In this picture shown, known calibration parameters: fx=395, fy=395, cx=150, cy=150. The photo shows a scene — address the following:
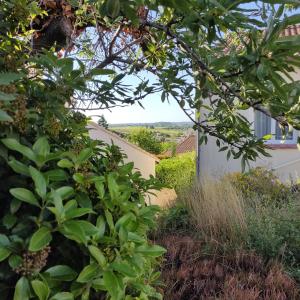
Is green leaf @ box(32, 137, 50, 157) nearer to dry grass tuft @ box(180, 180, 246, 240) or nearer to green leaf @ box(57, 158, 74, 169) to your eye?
green leaf @ box(57, 158, 74, 169)

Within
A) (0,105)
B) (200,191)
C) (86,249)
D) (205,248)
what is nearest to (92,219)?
(86,249)

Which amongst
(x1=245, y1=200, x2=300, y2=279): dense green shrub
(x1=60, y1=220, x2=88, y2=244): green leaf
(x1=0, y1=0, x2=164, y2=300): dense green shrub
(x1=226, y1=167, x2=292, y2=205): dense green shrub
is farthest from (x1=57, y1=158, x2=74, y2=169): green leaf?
(x1=226, y1=167, x2=292, y2=205): dense green shrub

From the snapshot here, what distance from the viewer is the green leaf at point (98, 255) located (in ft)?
3.59

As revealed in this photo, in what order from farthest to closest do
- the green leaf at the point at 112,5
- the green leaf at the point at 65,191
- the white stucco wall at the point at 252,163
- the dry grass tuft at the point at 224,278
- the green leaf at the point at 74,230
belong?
the white stucco wall at the point at 252,163 → the dry grass tuft at the point at 224,278 → the green leaf at the point at 65,191 → the green leaf at the point at 74,230 → the green leaf at the point at 112,5

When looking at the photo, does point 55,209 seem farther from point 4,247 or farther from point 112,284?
point 112,284

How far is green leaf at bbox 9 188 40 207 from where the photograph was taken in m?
1.04

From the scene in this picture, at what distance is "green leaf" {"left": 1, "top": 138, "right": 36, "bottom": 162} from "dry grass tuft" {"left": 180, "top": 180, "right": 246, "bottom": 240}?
380cm

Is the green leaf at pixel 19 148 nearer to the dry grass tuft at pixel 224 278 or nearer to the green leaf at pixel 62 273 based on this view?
the green leaf at pixel 62 273

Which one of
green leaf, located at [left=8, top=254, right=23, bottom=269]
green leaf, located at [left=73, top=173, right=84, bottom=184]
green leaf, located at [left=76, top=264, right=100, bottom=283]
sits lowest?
green leaf, located at [left=76, top=264, right=100, bottom=283]

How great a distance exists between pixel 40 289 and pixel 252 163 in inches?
371

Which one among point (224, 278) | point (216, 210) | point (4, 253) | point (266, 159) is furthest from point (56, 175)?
point (266, 159)

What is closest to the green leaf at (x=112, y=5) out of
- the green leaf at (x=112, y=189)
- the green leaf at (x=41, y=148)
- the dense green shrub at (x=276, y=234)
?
the green leaf at (x=41, y=148)

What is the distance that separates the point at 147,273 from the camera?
1804mm

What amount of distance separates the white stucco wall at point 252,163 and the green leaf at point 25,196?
334 inches
